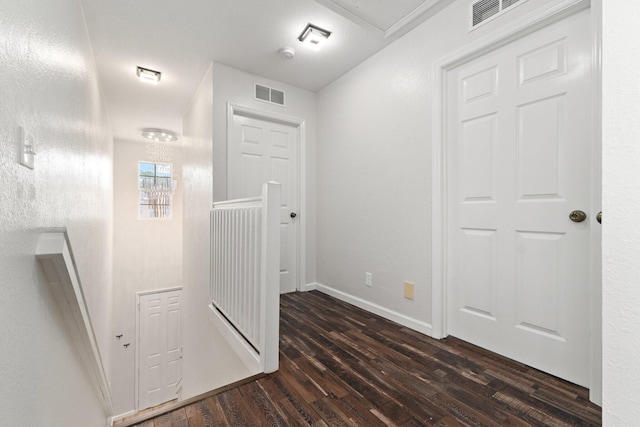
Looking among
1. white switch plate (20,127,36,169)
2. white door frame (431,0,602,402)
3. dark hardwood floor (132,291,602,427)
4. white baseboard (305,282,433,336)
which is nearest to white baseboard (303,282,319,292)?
white baseboard (305,282,433,336)

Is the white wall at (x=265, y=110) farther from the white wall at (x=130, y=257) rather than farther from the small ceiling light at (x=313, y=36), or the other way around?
the white wall at (x=130, y=257)

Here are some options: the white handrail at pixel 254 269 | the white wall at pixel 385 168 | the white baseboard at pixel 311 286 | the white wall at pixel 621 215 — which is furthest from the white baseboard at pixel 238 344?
the white wall at pixel 621 215

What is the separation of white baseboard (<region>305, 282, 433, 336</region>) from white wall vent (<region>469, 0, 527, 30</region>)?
7.10ft

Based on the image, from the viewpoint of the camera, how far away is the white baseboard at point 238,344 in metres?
1.88

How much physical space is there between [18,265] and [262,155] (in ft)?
8.28

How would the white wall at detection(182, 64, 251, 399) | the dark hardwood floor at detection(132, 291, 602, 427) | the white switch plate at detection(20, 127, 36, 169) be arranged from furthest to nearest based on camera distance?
the white wall at detection(182, 64, 251, 399), the dark hardwood floor at detection(132, 291, 602, 427), the white switch plate at detection(20, 127, 36, 169)

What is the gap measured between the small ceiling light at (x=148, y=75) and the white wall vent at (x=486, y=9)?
3065 mm

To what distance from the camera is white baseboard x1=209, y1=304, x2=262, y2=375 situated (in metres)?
1.88

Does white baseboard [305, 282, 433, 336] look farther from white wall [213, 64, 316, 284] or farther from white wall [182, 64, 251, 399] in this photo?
white wall [182, 64, 251, 399]

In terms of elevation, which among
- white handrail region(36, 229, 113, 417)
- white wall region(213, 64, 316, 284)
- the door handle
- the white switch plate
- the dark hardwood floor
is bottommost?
the dark hardwood floor

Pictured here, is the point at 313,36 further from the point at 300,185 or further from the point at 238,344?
the point at 238,344

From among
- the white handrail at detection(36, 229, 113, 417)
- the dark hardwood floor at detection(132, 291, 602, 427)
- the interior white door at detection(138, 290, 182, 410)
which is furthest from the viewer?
the interior white door at detection(138, 290, 182, 410)

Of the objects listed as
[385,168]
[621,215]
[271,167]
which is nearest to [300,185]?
[271,167]

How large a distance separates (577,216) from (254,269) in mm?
1905
